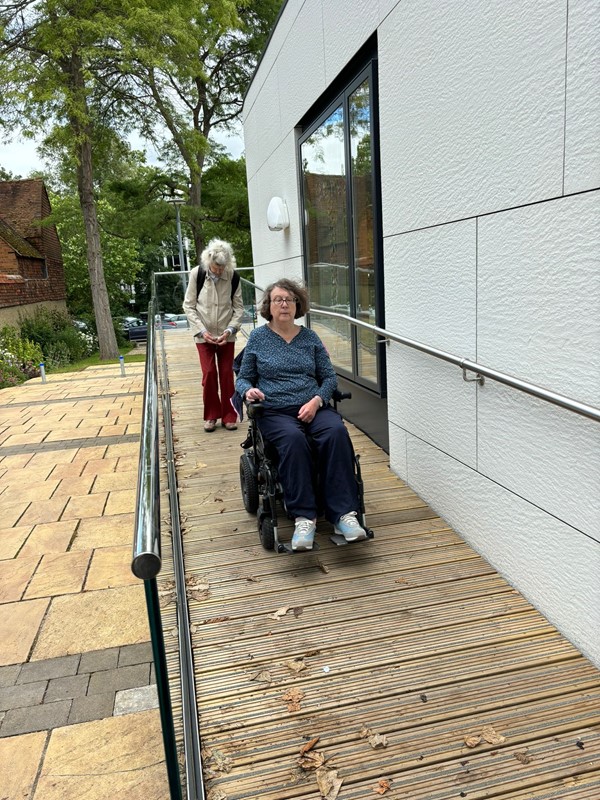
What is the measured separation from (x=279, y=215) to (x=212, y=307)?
1935mm

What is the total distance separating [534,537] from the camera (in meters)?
2.55

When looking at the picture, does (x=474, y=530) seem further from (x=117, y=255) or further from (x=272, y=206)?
(x=117, y=255)

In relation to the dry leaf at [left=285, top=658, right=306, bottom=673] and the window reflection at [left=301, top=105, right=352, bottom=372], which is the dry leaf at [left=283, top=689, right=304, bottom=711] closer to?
the dry leaf at [left=285, top=658, right=306, bottom=673]

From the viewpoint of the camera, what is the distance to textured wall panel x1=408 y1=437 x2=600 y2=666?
2254mm

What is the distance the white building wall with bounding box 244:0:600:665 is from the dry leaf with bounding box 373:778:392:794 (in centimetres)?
93

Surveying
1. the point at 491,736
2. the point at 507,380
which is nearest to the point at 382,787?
the point at 491,736

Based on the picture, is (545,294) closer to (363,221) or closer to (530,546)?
(530,546)

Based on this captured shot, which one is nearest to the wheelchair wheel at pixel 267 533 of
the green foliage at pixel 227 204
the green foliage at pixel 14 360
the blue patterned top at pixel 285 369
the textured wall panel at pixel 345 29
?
the blue patterned top at pixel 285 369

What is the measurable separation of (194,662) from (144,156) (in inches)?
900

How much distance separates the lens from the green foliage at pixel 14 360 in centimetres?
1260

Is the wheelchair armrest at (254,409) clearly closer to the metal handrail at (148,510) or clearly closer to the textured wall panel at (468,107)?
the metal handrail at (148,510)

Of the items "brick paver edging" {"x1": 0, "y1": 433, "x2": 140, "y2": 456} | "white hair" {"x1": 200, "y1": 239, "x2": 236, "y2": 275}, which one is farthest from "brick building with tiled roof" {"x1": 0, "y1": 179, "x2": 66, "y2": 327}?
"white hair" {"x1": 200, "y1": 239, "x2": 236, "y2": 275}

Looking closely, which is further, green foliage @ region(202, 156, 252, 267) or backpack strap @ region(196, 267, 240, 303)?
green foliage @ region(202, 156, 252, 267)

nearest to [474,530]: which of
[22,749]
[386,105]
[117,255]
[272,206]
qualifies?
[22,749]
